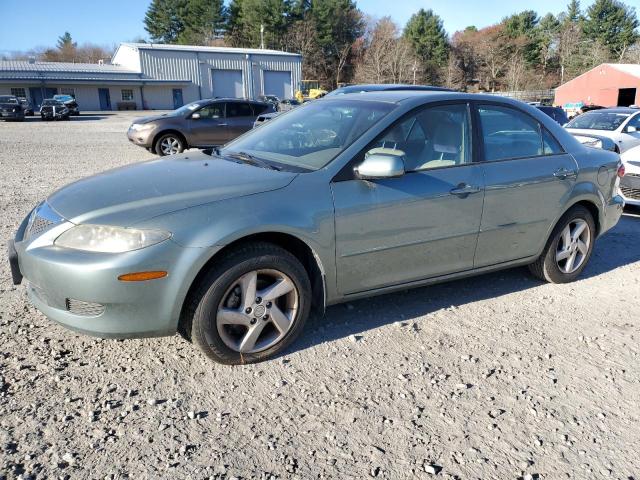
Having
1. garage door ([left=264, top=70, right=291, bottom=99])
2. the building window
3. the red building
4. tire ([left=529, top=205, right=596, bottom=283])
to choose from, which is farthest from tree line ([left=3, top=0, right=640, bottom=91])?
tire ([left=529, top=205, right=596, bottom=283])

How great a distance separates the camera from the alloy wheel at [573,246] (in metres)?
4.66

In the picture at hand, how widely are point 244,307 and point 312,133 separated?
4.82 feet

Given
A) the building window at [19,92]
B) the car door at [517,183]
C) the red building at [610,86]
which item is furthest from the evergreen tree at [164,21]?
the car door at [517,183]

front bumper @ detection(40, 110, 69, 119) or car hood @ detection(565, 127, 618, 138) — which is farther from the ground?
car hood @ detection(565, 127, 618, 138)

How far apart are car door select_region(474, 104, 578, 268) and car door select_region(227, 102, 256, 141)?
37.4 ft

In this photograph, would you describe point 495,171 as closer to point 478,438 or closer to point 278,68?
point 478,438

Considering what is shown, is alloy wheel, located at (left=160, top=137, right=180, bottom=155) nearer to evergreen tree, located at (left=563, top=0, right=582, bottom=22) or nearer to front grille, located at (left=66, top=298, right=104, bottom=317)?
front grille, located at (left=66, top=298, right=104, bottom=317)

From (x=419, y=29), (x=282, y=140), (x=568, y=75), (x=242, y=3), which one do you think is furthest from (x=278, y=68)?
(x=282, y=140)

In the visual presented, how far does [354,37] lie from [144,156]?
232 ft

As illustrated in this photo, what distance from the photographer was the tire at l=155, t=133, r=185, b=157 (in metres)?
14.0

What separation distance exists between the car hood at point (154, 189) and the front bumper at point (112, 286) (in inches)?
7.8

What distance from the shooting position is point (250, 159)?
149 inches

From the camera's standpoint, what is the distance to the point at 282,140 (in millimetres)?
4039

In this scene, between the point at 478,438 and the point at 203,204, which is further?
the point at 203,204
